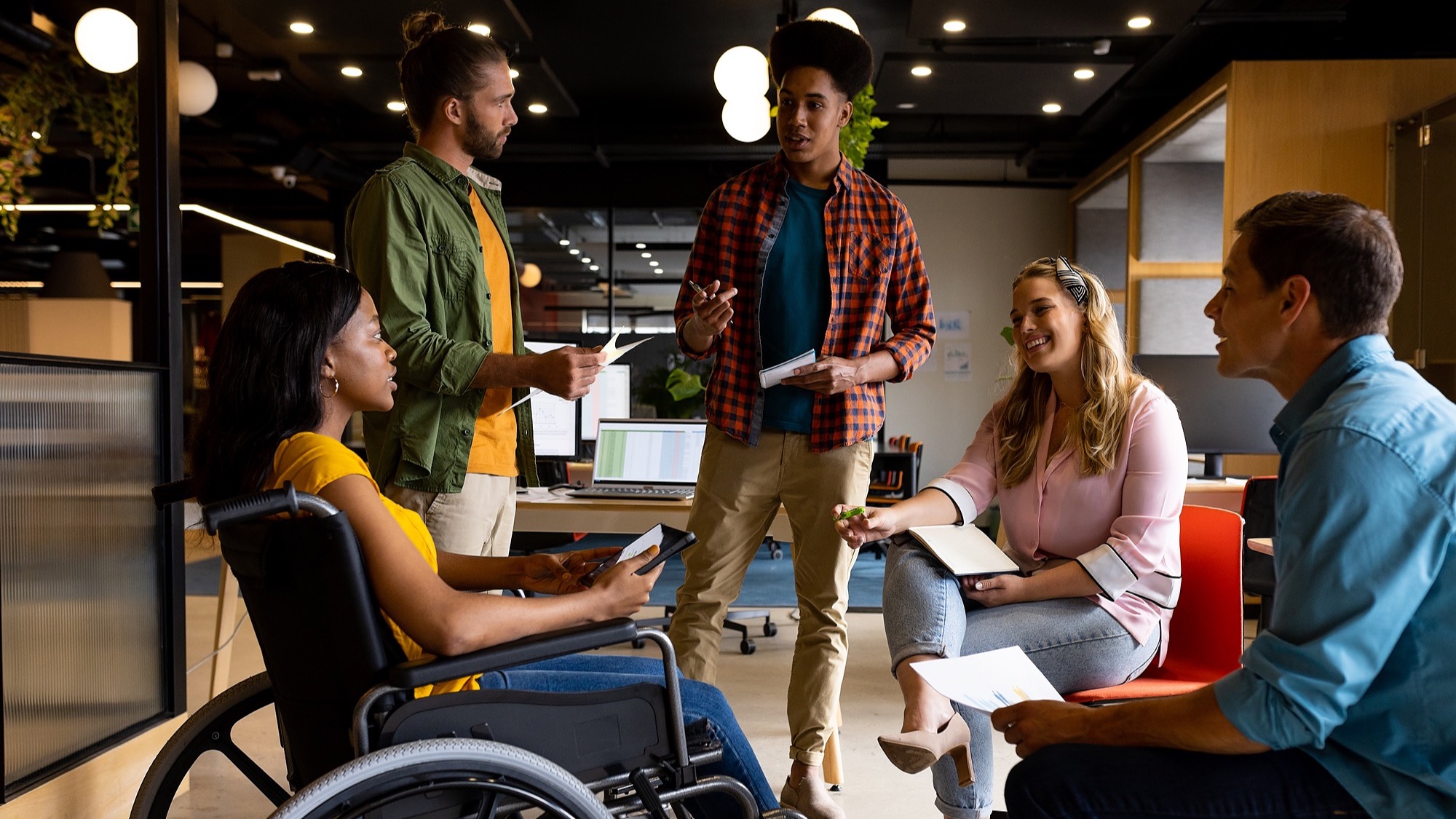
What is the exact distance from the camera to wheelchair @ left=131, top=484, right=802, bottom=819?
1.20 meters

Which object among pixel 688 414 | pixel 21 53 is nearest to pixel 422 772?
pixel 688 414

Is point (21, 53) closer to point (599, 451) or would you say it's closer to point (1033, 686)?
point (599, 451)

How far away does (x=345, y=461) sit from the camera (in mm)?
1371

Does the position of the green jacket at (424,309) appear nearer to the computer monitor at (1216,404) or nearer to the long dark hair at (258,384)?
the long dark hair at (258,384)

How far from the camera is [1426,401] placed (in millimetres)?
1118

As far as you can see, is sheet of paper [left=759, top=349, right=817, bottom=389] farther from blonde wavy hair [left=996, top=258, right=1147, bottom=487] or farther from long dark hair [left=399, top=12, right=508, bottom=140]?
long dark hair [left=399, top=12, right=508, bottom=140]

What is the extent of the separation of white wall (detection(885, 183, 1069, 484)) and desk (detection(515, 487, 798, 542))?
5.78 metres

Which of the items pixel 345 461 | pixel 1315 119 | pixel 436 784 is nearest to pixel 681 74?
pixel 1315 119

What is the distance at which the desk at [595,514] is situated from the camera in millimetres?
3498

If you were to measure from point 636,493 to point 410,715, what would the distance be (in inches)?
95.6

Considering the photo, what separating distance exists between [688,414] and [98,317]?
953 centimetres

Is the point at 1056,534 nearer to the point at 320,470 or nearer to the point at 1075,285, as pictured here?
the point at 1075,285

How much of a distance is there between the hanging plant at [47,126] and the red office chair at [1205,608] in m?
4.89

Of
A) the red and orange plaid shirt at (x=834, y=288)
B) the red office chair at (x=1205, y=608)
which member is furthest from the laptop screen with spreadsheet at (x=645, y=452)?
the red office chair at (x=1205, y=608)
